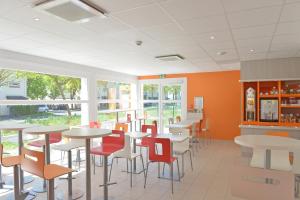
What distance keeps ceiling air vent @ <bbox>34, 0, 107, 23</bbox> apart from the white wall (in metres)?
2.48

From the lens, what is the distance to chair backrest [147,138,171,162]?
11.0 ft

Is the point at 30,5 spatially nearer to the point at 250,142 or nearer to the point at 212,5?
the point at 212,5

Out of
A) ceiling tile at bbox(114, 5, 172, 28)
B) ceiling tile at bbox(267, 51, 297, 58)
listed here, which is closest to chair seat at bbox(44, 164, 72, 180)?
ceiling tile at bbox(114, 5, 172, 28)

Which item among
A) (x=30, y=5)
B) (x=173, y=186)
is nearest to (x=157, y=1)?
(x=30, y=5)

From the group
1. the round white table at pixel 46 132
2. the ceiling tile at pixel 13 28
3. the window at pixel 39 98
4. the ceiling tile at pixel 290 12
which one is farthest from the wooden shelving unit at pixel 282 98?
the ceiling tile at pixel 13 28

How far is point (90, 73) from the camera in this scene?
6492mm

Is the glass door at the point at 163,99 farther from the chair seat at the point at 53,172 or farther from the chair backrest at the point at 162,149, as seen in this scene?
the chair seat at the point at 53,172

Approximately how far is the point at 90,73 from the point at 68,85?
2.44ft

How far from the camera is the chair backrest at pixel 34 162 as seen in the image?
212cm

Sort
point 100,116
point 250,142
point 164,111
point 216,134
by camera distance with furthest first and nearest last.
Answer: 1. point 164,111
2. point 216,134
3. point 100,116
4. point 250,142

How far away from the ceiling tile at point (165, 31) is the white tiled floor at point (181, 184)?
2524mm

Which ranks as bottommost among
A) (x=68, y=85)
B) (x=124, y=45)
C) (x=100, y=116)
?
(x=100, y=116)

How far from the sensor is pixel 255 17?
2.74 m

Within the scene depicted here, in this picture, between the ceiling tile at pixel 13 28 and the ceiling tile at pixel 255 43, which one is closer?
the ceiling tile at pixel 13 28
